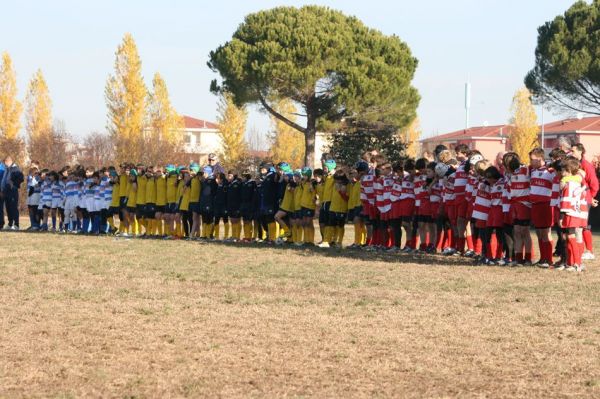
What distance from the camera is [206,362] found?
843 centimetres

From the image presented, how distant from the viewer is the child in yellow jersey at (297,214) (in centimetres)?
2242

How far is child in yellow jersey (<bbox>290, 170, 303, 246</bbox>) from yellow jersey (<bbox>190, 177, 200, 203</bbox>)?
2741mm

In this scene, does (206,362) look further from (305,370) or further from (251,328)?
(251,328)

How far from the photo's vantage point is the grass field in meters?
7.69

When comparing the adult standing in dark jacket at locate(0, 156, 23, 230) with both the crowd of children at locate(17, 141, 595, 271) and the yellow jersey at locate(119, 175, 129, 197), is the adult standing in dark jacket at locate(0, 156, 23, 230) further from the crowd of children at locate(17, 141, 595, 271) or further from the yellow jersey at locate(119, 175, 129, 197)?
the yellow jersey at locate(119, 175, 129, 197)

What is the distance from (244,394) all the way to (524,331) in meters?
3.64

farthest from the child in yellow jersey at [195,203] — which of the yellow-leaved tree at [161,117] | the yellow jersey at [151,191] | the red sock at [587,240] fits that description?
the yellow-leaved tree at [161,117]

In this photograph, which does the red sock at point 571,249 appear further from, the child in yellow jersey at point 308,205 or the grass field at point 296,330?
the child in yellow jersey at point 308,205

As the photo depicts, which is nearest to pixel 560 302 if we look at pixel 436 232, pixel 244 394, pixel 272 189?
pixel 244 394

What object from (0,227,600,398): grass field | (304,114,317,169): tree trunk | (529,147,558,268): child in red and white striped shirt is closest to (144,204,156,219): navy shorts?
(0,227,600,398): grass field

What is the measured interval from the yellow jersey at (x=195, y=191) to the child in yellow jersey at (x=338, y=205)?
13.0ft

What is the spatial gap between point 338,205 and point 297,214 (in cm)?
126

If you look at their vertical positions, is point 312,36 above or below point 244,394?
above

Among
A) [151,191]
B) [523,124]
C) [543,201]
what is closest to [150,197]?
[151,191]
